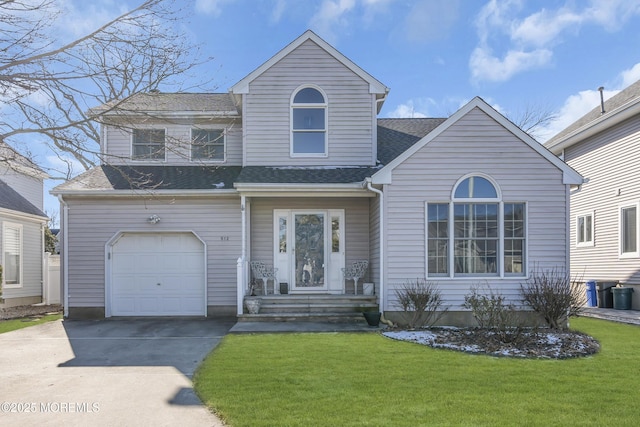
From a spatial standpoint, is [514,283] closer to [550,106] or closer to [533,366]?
[533,366]

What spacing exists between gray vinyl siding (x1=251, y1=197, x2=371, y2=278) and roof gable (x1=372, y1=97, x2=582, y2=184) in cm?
223

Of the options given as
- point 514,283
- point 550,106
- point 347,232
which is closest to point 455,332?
point 514,283

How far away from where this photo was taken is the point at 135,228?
12.4 m

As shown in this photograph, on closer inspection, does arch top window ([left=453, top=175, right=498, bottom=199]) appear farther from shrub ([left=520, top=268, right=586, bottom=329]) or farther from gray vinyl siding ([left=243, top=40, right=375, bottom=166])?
gray vinyl siding ([left=243, top=40, right=375, bottom=166])

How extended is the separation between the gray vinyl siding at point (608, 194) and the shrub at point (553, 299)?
16.2 feet

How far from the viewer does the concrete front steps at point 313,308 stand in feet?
35.9

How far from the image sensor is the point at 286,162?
502 inches

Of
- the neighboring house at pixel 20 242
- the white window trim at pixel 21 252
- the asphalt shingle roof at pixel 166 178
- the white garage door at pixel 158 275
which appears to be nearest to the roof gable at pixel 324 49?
the asphalt shingle roof at pixel 166 178

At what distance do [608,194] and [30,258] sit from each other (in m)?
20.5

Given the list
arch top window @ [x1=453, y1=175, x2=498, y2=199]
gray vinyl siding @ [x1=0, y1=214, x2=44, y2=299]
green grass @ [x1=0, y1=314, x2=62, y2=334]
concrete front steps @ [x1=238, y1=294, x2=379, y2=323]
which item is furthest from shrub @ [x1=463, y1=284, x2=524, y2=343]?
gray vinyl siding @ [x1=0, y1=214, x2=44, y2=299]

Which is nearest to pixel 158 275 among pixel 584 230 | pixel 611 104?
pixel 584 230

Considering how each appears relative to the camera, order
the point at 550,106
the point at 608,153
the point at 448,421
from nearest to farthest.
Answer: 1. the point at 448,421
2. the point at 608,153
3. the point at 550,106

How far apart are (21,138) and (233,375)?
17.6ft

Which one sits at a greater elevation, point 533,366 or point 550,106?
point 550,106
